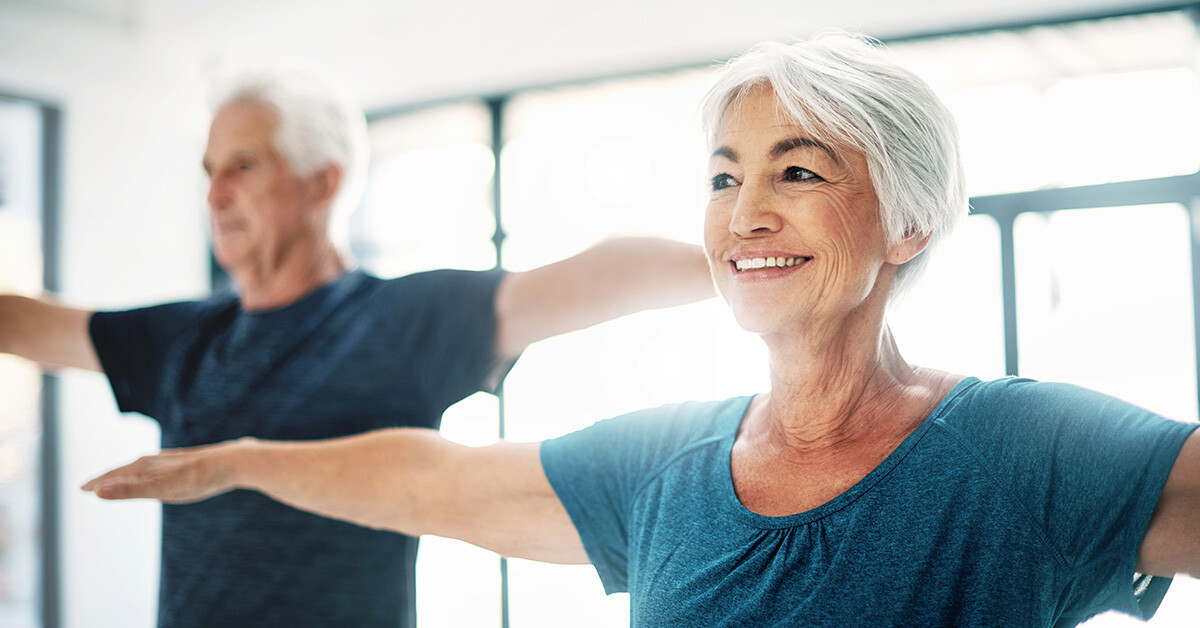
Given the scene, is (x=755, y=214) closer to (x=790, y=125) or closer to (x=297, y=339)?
(x=790, y=125)

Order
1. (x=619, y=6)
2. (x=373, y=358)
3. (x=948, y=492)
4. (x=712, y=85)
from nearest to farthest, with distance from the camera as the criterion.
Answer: (x=948, y=492) < (x=712, y=85) < (x=373, y=358) < (x=619, y=6)

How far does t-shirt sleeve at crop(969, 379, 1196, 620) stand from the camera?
0.79 meters

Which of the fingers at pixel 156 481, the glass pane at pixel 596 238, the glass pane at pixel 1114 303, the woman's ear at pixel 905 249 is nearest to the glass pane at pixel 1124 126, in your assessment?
the glass pane at pixel 1114 303

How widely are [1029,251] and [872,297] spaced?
9.57ft

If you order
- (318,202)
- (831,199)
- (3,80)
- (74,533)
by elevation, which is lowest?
(74,533)

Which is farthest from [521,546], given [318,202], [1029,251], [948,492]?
[1029,251]

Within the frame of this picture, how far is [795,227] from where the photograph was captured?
98 cm

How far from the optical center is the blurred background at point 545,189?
341cm

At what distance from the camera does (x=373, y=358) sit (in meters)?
1.48

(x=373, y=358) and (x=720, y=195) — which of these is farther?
(x=373, y=358)

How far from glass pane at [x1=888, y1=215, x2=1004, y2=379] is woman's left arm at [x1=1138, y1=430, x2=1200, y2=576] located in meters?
2.81

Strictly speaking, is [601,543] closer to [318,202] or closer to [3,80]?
[318,202]

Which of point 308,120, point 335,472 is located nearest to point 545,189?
point 308,120

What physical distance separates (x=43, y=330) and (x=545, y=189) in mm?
3116
